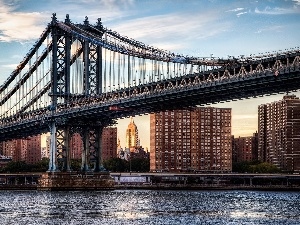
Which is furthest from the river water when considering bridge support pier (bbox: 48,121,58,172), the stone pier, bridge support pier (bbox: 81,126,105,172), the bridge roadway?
bridge support pier (bbox: 81,126,105,172)

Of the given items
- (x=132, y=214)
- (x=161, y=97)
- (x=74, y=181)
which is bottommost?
(x=132, y=214)

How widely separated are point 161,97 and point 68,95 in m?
26.8

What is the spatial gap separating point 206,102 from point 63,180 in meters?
31.9

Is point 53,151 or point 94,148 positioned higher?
point 94,148

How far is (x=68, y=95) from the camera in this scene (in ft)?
429

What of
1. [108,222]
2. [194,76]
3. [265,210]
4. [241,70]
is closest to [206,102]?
[194,76]

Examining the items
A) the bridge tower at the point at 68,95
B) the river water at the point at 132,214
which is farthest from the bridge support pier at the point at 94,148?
the river water at the point at 132,214

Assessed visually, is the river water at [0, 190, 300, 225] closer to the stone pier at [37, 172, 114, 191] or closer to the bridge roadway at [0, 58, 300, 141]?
the bridge roadway at [0, 58, 300, 141]

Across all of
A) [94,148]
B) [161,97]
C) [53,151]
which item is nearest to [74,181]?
[53,151]

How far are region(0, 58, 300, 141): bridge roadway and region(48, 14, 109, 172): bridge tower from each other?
792 mm

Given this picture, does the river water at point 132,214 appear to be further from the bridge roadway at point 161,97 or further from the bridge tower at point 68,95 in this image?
the bridge tower at point 68,95

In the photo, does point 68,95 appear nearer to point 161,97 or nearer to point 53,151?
point 53,151

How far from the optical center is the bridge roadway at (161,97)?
3617 inches

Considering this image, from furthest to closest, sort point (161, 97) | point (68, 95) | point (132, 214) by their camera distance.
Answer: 1. point (68, 95)
2. point (161, 97)
3. point (132, 214)
